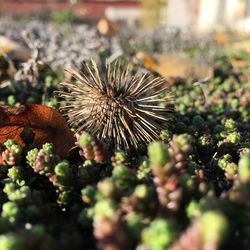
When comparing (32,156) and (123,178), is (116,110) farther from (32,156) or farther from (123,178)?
(123,178)

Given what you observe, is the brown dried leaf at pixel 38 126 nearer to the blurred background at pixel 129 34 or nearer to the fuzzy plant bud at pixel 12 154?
the fuzzy plant bud at pixel 12 154

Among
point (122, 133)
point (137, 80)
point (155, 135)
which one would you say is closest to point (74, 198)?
point (122, 133)

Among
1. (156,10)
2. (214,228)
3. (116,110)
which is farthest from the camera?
(156,10)

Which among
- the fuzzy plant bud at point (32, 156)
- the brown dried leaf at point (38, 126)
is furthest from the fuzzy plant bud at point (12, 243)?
the brown dried leaf at point (38, 126)

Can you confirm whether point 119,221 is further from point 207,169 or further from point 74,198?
point 207,169

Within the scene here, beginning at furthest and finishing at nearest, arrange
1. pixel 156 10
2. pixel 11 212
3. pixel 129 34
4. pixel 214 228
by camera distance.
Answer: pixel 156 10 → pixel 129 34 → pixel 11 212 → pixel 214 228

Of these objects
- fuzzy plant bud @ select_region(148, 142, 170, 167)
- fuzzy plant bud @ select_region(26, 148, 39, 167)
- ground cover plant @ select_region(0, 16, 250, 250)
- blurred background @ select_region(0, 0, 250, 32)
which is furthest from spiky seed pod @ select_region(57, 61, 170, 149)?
blurred background @ select_region(0, 0, 250, 32)

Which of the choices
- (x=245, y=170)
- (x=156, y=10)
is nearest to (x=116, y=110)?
(x=245, y=170)
